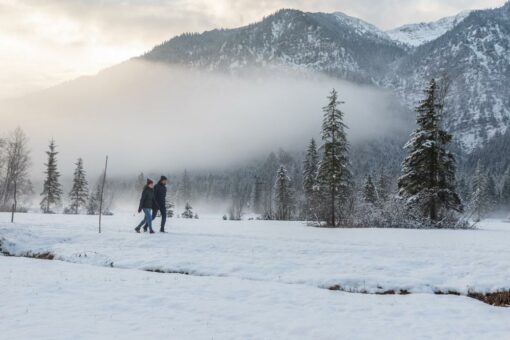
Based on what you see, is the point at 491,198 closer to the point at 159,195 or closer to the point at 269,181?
the point at 269,181

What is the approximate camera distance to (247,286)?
11.6 m

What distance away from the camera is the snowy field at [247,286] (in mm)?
8031

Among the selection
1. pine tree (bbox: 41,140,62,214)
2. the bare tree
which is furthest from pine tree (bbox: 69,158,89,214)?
the bare tree

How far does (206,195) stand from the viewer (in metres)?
146

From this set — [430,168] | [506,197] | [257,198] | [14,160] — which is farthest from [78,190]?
[506,197]

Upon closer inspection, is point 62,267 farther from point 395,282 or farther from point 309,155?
point 309,155

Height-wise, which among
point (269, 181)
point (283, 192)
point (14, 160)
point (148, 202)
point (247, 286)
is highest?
point (269, 181)

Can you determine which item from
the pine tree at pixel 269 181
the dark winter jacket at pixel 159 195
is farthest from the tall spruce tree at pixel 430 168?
the pine tree at pixel 269 181

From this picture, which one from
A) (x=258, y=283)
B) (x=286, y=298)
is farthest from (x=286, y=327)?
(x=258, y=283)

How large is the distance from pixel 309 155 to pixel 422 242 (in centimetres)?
3300

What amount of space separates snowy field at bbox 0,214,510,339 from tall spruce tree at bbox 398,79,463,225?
27.9 feet

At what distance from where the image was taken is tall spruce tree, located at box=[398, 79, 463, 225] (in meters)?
26.9

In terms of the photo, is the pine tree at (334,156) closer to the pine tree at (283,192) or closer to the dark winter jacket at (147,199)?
the dark winter jacket at (147,199)

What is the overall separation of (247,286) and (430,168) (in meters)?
20.0
